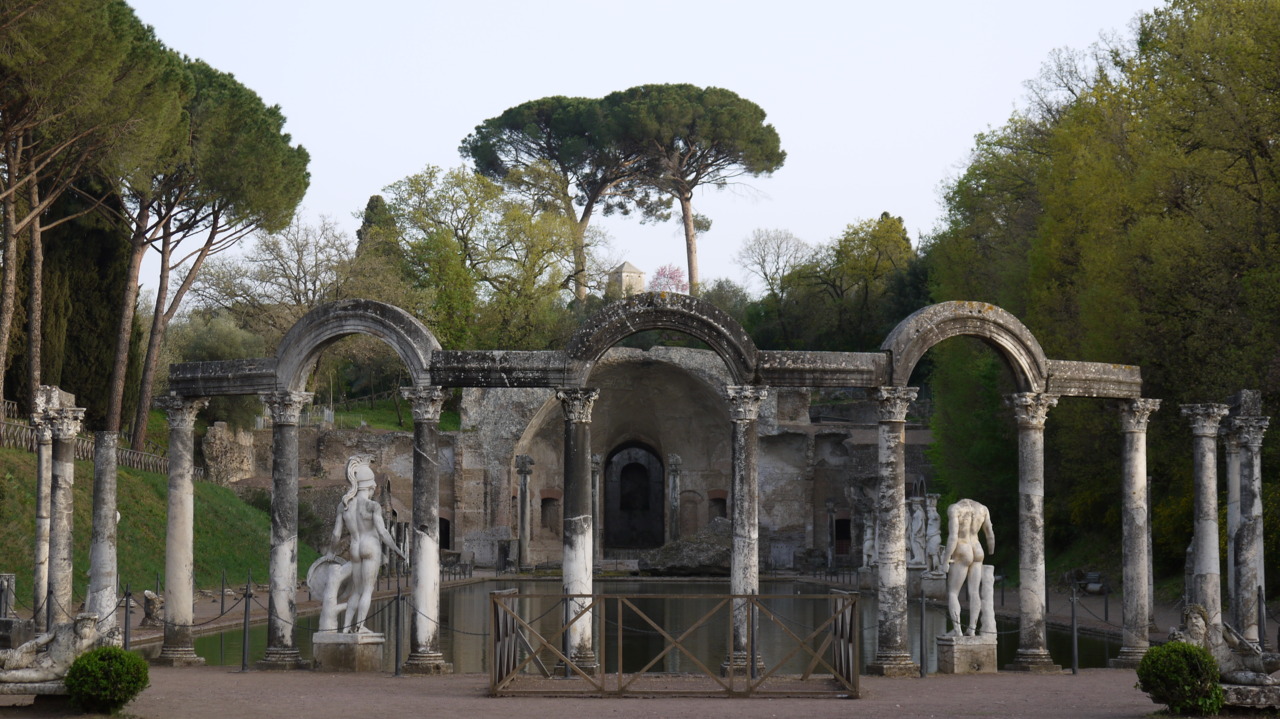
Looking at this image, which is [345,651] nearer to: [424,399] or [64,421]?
[424,399]

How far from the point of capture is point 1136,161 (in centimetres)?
2872

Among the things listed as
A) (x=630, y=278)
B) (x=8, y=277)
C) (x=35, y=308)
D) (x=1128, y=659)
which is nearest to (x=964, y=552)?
(x=1128, y=659)

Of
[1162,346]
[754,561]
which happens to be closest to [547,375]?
[754,561]

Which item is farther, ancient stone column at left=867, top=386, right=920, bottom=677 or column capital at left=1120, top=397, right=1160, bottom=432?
column capital at left=1120, top=397, right=1160, bottom=432

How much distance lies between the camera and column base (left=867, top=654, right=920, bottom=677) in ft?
52.0

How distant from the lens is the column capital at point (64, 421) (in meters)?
17.5

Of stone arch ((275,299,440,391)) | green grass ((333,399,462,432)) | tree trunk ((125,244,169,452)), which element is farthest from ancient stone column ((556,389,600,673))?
green grass ((333,399,462,432))

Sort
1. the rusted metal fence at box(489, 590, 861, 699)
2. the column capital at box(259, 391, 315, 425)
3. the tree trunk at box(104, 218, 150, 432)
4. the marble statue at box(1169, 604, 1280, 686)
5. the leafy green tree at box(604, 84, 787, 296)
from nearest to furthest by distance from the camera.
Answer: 1. the marble statue at box(1169, 604, 1280, 686)
2. the rusted metal fence at box(489, 590, 861, 699)
3. the column capital at box(259, 391, 315, 425)
4. the tree trunk at box(104, 218, 150, 432)
5. the leafy green tree at box(604, 84, 787, 296)

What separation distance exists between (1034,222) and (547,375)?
24.1 metres

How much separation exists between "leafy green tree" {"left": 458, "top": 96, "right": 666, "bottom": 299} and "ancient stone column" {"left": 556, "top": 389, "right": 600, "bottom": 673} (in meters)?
42.2

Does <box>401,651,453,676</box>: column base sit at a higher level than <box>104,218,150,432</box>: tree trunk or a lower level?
lower

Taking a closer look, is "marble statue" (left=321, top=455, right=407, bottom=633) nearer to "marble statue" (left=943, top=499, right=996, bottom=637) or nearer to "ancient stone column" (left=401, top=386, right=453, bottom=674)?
"ancient stone column" (left=401, top=386, right=453, bottom=674)

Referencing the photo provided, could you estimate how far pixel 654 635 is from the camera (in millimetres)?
21953

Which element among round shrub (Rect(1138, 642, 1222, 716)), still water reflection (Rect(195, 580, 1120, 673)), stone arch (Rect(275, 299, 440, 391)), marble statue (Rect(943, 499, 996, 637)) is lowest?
still water reflection (Rect(195, 580, 1120, 673))
